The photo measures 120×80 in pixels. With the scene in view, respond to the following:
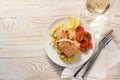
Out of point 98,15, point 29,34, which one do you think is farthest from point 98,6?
point 29,34

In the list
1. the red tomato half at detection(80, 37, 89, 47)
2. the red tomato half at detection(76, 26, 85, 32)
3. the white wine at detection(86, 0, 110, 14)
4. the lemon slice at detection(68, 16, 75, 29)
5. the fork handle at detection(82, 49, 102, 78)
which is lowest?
the fork handle at detection(82, 49, 102, 78)

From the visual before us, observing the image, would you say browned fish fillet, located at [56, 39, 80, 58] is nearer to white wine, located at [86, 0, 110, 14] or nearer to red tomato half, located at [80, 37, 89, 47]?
red tomato half, located at [80, 37, 89, 47]

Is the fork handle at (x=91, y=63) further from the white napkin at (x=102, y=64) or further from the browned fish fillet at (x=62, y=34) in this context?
the browned fish fillet at (x=62, y=34)

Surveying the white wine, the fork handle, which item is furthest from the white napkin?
the white wine

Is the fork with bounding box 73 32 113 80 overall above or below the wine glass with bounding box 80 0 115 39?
below

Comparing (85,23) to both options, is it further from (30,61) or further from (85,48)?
(30,61)

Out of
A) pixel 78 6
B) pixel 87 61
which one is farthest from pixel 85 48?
pixel 78 6

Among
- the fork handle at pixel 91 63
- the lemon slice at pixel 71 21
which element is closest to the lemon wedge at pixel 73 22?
the lemon slice at pixel 71 21
